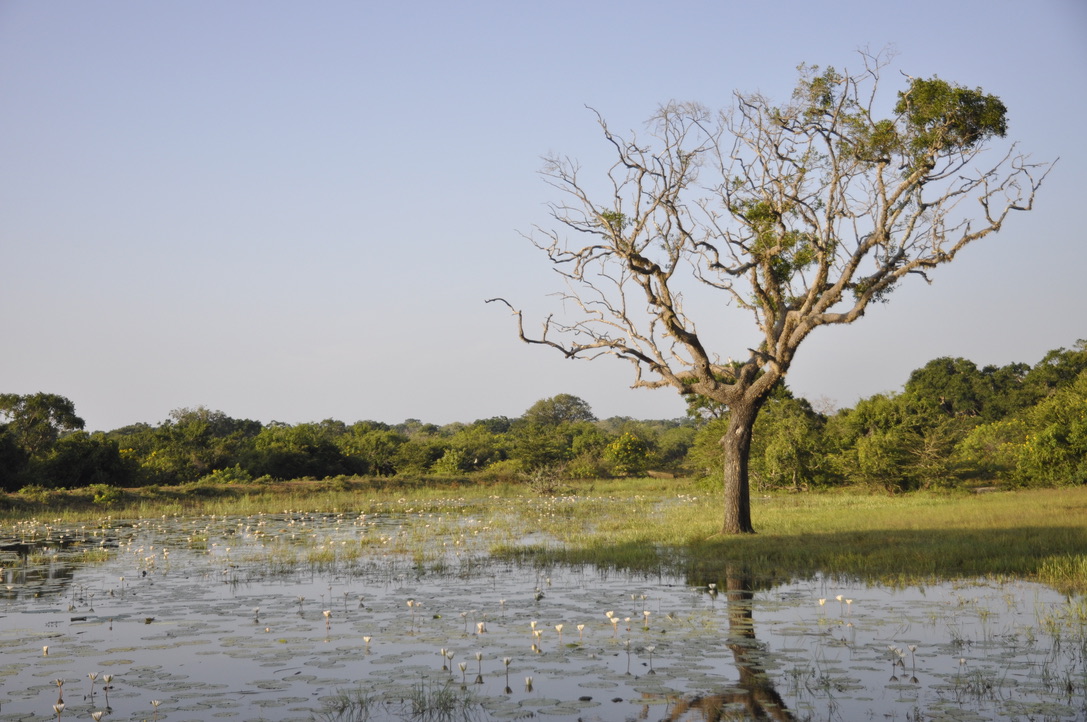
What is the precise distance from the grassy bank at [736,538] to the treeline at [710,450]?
8.71 ft

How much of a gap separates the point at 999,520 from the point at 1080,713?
1393 cm

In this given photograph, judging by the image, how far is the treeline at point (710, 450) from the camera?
32.2 meters

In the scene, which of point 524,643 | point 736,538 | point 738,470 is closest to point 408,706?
point 524,643

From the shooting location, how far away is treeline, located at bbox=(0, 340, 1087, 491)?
106ft

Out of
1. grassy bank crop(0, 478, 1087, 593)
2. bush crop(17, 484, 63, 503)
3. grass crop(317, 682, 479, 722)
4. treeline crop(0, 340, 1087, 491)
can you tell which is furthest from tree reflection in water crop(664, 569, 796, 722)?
bush crop(17, 484, 63, 503)

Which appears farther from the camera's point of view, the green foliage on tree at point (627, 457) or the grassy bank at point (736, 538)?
the green foliage on tree at point (627, 457)

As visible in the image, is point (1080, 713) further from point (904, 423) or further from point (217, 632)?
point (904, 423)

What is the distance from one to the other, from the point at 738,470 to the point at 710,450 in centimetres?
2255

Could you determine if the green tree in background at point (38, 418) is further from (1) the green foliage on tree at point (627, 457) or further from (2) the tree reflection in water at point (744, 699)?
(2) the tree reflection in water at point (744, 699)

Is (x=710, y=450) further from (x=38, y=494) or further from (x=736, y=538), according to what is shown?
(x=38, y=494)

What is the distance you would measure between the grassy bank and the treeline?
2654 millimetres

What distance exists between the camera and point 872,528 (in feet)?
61.2

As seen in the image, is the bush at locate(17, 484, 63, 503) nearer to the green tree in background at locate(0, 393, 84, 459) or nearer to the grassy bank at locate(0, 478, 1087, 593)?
the grassy bank at locate(0, 478, 1087, 593)

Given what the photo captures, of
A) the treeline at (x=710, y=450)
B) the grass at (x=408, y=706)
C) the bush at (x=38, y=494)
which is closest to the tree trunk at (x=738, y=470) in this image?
the grass at (x=408, y=706)
